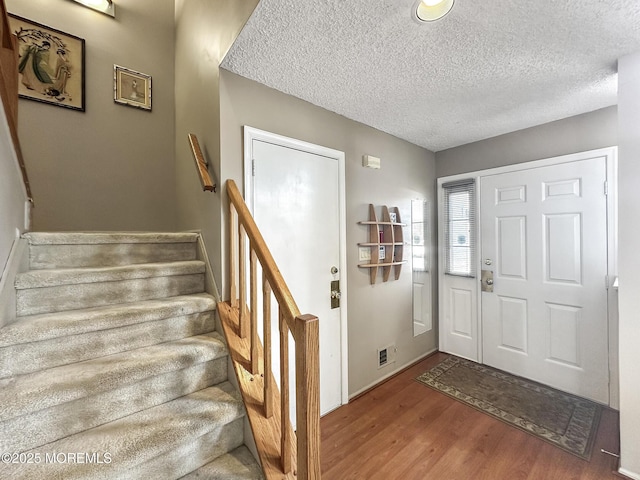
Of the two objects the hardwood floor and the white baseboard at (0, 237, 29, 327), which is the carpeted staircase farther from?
the hardwood floor

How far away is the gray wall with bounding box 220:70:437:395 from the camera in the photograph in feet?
5.71

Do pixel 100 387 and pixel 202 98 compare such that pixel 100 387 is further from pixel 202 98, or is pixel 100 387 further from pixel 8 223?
pixel 202 98

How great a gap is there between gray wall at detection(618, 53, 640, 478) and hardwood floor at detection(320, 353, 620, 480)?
30 centimetres

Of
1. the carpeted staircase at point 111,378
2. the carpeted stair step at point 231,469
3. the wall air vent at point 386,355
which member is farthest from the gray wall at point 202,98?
the wall air vent at point 386,355

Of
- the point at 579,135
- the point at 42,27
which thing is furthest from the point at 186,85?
the point at 579,135

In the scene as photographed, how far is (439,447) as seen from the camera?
5.86 ft

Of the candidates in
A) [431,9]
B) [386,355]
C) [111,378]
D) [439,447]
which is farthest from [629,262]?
[111,378]

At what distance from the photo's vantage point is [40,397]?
1.00m

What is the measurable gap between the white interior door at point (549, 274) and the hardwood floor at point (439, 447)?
450 mm

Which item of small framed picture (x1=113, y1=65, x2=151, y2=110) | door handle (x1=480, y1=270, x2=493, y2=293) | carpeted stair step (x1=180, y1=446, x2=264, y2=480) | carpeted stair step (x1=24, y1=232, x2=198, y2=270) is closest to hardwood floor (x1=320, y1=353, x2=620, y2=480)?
carpeted stair step (x1=180, y1=446, x2=264, y2=480)

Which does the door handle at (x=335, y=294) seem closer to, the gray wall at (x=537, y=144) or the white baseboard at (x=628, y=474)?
the white baseboard at (x=628, y=474)

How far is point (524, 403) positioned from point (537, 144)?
7.52 ft

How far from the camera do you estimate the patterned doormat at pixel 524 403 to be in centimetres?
188

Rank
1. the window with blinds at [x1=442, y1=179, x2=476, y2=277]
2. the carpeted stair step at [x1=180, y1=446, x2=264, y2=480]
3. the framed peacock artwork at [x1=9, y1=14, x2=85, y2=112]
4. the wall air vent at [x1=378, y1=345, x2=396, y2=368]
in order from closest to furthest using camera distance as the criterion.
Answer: the carpeted stair step at [x1=180, y1=446, x2=264, y2=480], the framed peacock artwork at [x1=9, y1=14, x2=85, y2=112], the wall air vent at [x1=378, y1=345, x2=396, y2=368], the window with blinds at [x1=442, y1=179, x2=476, y2=277]
